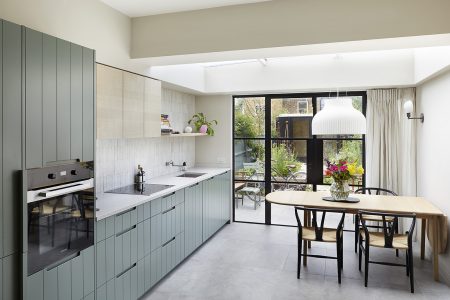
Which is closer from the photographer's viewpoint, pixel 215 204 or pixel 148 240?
pixel 148 240

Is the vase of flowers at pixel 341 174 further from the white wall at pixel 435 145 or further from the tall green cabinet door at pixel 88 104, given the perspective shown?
the tall green cabinet door at pixel 88 104

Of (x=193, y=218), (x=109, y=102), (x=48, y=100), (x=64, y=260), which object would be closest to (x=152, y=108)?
(x=109, y=102)

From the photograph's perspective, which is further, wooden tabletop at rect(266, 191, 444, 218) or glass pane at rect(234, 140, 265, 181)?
glass pane at rect(234, 140, 265, 181)

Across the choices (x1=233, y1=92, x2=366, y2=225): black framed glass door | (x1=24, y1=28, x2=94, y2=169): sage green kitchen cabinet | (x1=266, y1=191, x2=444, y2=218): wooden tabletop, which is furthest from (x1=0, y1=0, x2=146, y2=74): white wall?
(x1=233, y1=92, x2=366, y2=225): black framed glass door

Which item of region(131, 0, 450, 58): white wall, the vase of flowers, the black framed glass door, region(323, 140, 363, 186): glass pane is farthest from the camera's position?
the black framed glass door

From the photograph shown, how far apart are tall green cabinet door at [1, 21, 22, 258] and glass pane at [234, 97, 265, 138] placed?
4.32 metres

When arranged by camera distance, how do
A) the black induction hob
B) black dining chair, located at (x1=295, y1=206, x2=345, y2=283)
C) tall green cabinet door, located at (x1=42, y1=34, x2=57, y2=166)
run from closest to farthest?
A: tall green cabinet door, located at (x1=42, y1=34, x2=57, y2=166)
the black induction hob
black dining chair, located at (x1=295, y1=206, x2=345, y2=283)

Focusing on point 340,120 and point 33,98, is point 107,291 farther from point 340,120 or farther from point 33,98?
point 340,120

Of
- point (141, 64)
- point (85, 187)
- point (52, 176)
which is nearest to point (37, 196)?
point (52, 176)

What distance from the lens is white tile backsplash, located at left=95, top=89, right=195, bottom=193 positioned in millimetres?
3701

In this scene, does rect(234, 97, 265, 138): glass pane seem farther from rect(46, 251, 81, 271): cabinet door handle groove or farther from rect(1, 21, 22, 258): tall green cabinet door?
rect(1, 21, 22, 258): tall green cabinet door

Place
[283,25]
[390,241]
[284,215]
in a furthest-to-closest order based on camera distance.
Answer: [284,215], [390,241], [283,25]

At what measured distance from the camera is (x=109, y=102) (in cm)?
311

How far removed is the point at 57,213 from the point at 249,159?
13.5ft
